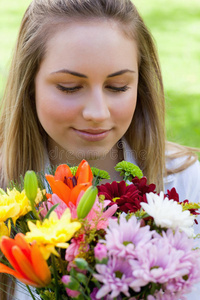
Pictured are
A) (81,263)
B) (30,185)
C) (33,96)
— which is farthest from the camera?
(33,96)

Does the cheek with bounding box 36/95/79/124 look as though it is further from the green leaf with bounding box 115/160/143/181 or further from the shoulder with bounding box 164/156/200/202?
the shoulder with bounding box 164/156/200/202

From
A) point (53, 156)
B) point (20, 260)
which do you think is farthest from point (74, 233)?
point (53, 156)

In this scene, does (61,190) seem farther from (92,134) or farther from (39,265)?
(92,134)

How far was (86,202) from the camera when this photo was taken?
→ 2.64 ft

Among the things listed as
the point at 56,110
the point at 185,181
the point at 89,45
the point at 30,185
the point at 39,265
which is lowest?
the point at 185,181

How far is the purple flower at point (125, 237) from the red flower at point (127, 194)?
9cm

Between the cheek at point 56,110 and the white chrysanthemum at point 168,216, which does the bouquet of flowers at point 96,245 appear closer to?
→ the white chrysanthemum at point 168,216

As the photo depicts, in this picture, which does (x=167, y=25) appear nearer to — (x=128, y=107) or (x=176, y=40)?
(x=176, y=40)

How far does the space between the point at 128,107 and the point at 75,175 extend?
23.3 inches

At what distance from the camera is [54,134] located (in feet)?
5.10

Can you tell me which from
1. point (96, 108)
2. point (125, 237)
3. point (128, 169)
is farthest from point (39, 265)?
point (96, 108)

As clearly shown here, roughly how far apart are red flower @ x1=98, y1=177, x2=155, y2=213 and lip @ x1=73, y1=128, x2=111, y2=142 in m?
0.46

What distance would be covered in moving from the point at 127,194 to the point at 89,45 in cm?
62

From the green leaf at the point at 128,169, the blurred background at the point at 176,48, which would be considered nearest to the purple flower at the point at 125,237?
the green leaf at the point at 128,169
